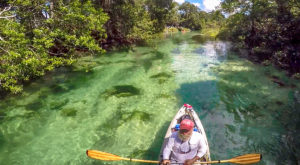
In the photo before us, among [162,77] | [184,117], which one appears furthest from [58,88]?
[184,117]

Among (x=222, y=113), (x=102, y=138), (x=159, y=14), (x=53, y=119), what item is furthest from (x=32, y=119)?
(x=159, y=14)

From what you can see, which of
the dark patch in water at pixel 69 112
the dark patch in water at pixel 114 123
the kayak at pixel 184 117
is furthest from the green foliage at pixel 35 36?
the kayak at pixel 184 117

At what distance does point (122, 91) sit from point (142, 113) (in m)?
3.41

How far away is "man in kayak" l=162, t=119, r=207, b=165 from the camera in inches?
195

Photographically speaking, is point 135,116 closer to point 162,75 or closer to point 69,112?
point 69,112

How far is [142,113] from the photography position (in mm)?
10219

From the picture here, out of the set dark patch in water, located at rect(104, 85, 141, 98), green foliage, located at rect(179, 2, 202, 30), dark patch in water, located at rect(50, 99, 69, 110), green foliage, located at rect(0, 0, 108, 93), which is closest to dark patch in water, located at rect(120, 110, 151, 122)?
dark patch in water, located at rect(104, 85, 141, 98)

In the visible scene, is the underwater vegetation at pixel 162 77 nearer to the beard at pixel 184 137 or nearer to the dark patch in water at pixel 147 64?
the dark patch in water at pixel 147 64

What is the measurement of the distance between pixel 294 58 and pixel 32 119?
63.8 feet

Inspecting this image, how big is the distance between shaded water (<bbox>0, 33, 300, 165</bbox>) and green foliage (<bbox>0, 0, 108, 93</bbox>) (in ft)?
7.09

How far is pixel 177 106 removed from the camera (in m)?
10.8

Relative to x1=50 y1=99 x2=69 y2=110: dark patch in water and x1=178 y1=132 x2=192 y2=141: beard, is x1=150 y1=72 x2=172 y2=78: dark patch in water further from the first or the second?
x1=178 y1=132 x2=192 y2=141: beard

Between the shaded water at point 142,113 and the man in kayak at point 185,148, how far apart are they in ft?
7.13

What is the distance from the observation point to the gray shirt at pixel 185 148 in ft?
16.3
